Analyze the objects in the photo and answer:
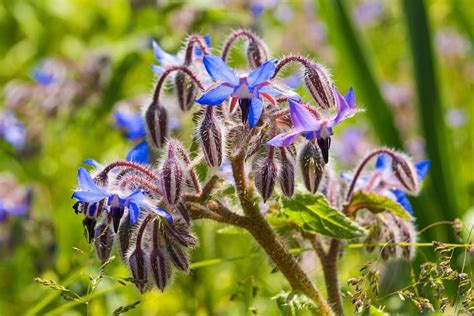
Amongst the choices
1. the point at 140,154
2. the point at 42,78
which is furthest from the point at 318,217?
the point at 42,78

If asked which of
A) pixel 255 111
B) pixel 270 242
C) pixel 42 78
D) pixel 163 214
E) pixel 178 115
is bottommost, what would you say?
pixel 270 242

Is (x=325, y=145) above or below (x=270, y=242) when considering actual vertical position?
above

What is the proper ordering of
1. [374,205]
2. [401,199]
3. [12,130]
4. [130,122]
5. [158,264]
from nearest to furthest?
[158,264] → [374,205] → [401,199] → [130,122] → [12,130]

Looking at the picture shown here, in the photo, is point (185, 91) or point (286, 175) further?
point (185, 91)

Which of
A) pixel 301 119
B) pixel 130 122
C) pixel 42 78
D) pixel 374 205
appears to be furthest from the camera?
pixel 42 78

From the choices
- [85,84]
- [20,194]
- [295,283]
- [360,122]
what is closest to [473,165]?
[360,122]

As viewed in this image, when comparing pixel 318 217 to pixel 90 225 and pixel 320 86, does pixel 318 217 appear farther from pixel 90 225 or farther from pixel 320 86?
pixel 90 225

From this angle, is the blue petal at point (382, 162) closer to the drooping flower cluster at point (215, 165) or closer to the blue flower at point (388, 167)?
the blue flower at point (388, 167)

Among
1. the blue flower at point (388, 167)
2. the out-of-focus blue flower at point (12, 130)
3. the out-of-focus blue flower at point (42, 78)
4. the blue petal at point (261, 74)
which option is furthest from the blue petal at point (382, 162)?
the out-of-focus blue flower at point (42, 78)

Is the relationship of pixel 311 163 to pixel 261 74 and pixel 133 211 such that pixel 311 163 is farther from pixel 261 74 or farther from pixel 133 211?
pixel 133 211
